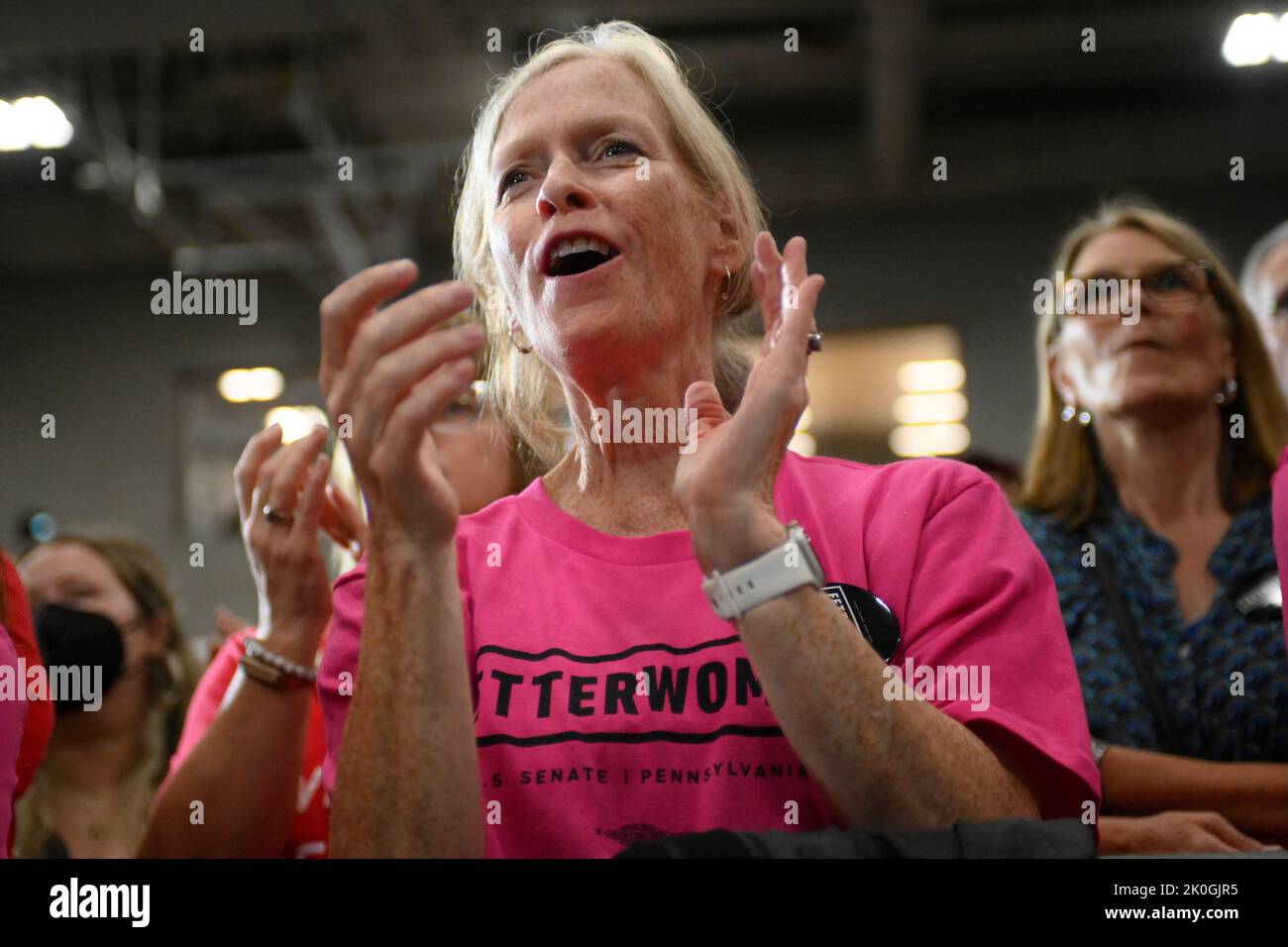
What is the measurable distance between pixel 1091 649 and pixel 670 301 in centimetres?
85

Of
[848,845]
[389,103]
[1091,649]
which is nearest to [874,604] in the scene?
[848,845]

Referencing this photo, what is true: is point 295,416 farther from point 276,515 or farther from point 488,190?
point 488,190

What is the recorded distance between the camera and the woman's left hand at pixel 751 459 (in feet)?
3.41

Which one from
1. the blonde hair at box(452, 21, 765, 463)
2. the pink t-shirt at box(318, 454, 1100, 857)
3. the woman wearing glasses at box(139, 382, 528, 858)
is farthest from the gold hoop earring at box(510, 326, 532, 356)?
the pink t-shirt at box(318, 454, 1100, 857)

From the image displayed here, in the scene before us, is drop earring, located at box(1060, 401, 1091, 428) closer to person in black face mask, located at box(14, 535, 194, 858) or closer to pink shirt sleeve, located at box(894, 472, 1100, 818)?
pink shirt sleeve, located at box(894, 472, 1100, 818)

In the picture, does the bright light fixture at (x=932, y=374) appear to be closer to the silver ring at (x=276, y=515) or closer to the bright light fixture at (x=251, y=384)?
the bright light fixture at (x=251, y=384)

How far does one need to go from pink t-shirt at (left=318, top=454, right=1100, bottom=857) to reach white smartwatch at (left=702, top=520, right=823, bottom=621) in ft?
0.50

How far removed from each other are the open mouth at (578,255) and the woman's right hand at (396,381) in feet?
1.07

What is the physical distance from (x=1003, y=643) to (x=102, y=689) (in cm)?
176

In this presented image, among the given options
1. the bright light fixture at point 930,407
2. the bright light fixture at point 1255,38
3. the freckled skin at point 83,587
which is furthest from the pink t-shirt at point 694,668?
the bright light fixture at point 930,407

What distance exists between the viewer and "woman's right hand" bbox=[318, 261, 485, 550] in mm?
1014

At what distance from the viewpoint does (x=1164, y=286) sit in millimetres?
1971

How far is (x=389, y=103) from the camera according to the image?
665 cm
